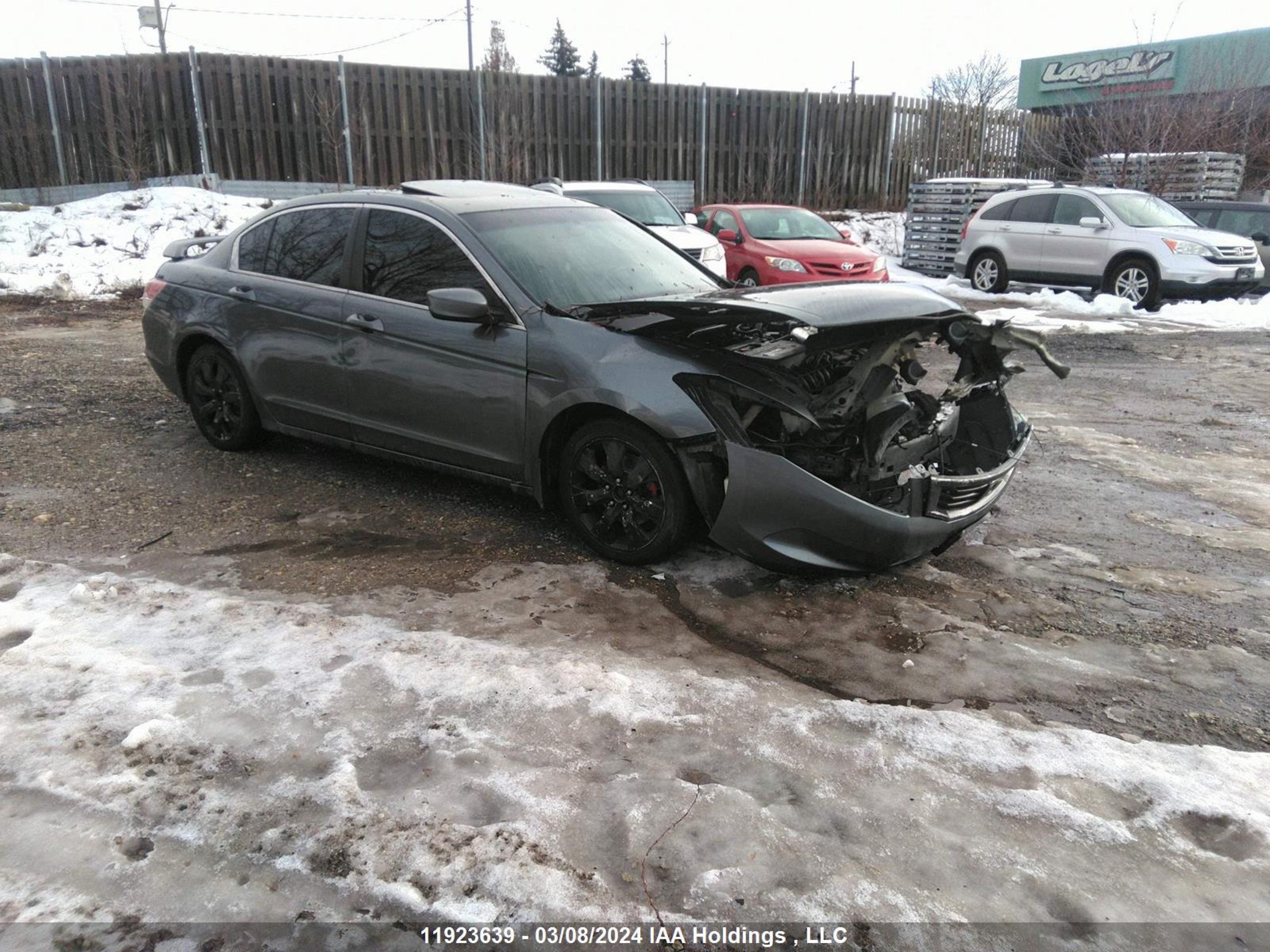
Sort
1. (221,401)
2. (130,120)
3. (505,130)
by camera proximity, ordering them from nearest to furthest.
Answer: (221,401) → (130,120) → (505,130)

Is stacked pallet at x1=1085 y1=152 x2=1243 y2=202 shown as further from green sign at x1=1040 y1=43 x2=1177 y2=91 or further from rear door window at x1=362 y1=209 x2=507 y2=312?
rear door window at x1=362 y1=209 x2=507 y2=312

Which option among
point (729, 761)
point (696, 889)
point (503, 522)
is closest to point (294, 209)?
point (503, 522)

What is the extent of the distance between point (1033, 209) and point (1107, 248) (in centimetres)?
141

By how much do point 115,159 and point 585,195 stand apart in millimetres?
11545

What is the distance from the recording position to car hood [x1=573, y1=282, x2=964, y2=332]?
376 cm

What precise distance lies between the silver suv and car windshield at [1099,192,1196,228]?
2cm

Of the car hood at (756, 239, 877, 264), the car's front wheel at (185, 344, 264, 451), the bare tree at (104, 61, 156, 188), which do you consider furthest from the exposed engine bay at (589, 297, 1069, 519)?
the bare tree at (104, 61, 156, 188)

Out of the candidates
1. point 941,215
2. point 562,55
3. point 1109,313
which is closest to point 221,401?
point 1109,313

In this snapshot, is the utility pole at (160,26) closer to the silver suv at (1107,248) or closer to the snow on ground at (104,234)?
the snow on ground at (104,234)

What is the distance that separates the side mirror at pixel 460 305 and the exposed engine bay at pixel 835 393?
671mm

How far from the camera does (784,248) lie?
12281mm

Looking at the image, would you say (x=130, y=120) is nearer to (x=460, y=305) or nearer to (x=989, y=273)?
(x=989, y=273)

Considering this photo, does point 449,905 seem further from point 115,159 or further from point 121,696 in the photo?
point 115,159

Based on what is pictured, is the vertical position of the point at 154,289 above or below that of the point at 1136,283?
above
